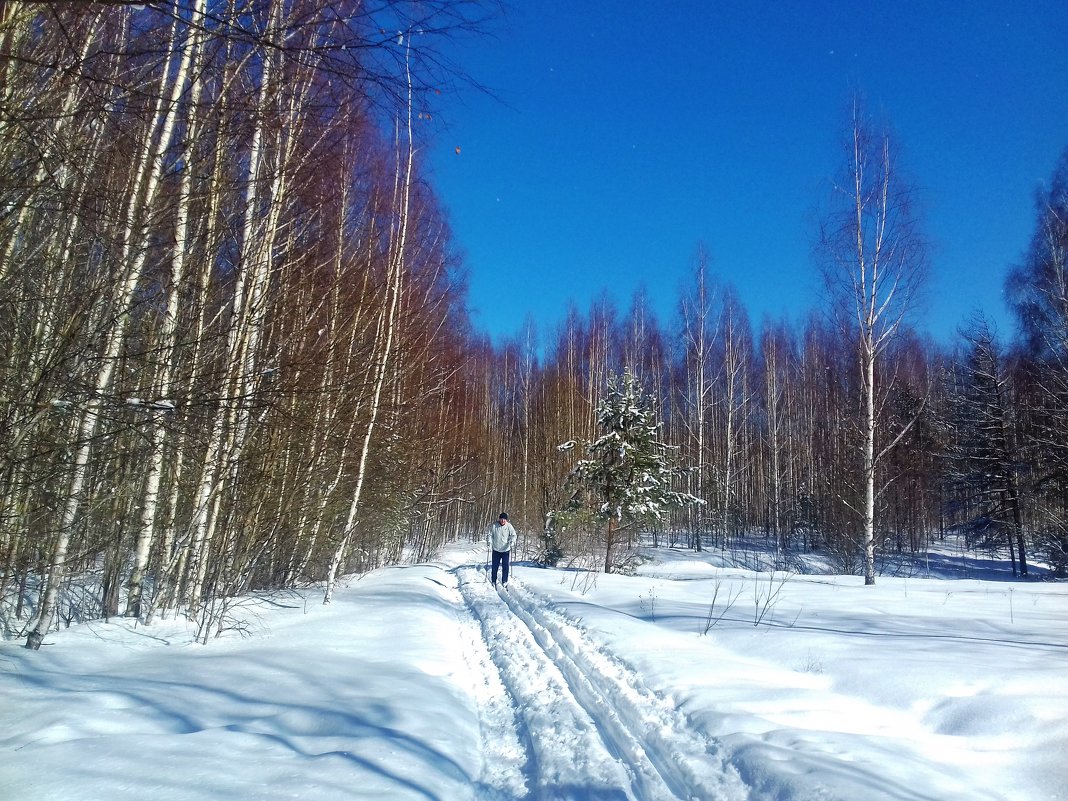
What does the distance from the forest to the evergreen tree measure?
0.29 m

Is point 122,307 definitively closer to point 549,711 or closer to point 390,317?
point 549,711

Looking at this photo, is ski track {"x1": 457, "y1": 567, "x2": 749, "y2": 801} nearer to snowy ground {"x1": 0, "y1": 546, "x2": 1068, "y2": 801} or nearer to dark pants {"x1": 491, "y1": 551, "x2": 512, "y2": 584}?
snowy ground {"x1": 0, "y1": 546, "x2": 1068, "y2": 801}

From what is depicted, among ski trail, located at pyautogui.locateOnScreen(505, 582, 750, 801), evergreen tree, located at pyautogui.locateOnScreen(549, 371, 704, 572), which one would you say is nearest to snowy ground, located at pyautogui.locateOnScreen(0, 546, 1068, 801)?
ski trail, located at pyautogui.locateOnScreen(505, 582, 750, 801)

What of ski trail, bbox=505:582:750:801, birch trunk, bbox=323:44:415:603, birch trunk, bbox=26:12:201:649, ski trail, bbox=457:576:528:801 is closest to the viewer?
ski trail, bbox=505:582:750:801

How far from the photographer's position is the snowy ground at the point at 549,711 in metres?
3.10

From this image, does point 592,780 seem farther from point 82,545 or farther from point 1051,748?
point 82,545

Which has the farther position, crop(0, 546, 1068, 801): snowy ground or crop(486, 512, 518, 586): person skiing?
crop(486, 512, 518, 586): person skiing

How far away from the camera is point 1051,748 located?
3.55 m

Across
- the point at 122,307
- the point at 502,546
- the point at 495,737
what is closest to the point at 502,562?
the point at 502,546

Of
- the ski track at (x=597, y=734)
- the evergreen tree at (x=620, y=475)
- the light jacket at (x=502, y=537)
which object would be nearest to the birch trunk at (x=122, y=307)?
the ski track at (x=597, y=734)

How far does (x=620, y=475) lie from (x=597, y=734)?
14339mm

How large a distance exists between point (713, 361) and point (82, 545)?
28.8m

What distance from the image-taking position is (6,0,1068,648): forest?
331 cm

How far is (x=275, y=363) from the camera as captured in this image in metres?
6.59
